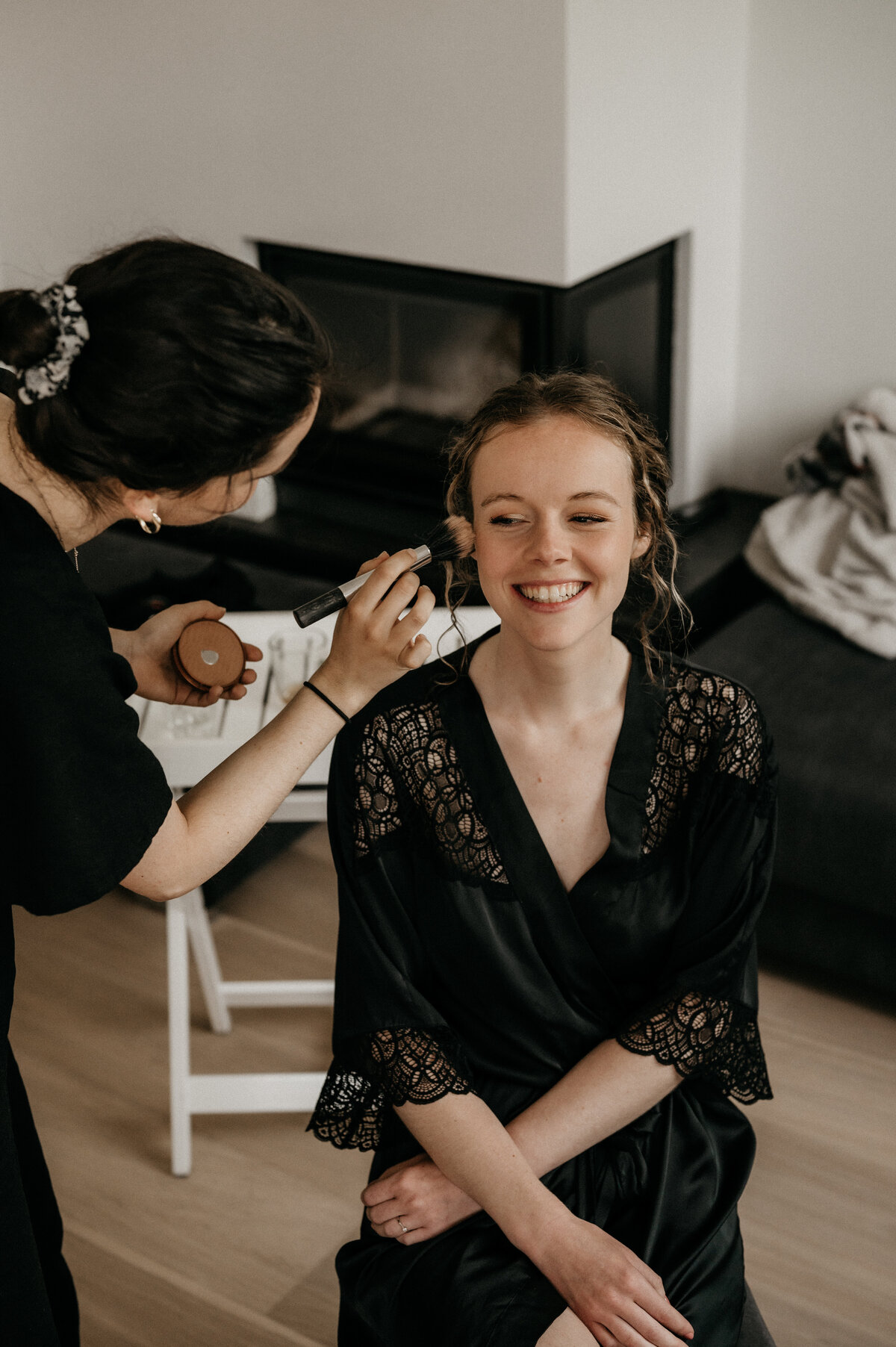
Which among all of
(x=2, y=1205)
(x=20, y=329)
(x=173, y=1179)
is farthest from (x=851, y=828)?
(x=20, y=329)

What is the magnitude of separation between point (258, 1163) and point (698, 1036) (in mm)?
952

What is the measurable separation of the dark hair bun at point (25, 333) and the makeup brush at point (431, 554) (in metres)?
0.32

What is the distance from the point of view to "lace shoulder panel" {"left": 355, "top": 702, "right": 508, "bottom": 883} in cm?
121

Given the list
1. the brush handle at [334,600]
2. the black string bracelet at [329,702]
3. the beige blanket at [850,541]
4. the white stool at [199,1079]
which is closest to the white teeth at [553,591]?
the brush handle at [334,600]

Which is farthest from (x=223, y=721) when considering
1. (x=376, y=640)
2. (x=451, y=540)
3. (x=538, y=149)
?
(x=538, y=149)

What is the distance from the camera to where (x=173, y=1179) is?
188 centimetres

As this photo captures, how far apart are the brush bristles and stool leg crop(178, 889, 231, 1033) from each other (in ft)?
2.59

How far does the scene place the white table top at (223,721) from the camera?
5.57 ft

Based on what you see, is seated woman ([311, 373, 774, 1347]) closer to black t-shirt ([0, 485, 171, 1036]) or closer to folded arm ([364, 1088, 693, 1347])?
folded arm ([364, 1088, 693, 1347])

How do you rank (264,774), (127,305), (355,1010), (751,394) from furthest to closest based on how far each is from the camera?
(751,394)
(355,1010)
(264,774)
(127,305)

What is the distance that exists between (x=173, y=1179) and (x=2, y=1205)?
0.81 metres

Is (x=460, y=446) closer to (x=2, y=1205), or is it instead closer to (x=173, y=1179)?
(x=2, y=1205)

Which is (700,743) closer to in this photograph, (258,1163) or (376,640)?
(376,640)

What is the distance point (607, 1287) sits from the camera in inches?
42.5
